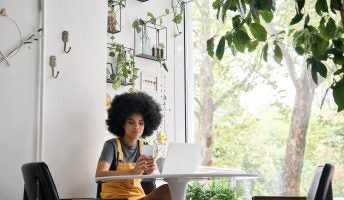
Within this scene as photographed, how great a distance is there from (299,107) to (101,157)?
11.3ft

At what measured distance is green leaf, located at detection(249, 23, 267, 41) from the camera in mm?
1234

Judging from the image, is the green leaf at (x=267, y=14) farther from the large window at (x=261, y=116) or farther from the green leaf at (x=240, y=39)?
the large window at (x=261, y=116)

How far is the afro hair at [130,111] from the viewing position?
3561 mm

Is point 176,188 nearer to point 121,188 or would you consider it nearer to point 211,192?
point 121,188

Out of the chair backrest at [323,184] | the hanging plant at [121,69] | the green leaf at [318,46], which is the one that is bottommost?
the chair backrest at [323,184]

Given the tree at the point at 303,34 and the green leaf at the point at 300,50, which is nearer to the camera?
the tree at the point at 303,34

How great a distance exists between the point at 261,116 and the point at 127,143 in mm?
3140

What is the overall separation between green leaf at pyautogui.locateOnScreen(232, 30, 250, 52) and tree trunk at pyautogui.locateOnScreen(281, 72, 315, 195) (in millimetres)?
4723

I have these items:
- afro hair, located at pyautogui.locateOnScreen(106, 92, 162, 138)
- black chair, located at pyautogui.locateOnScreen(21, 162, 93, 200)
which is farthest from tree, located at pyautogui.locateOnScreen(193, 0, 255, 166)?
black chair, located at pyautogui.locateOnScreen(21, 162, 93, 200)

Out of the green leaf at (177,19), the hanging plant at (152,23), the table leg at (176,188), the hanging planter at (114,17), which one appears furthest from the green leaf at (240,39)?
the green leaf at (177,19)

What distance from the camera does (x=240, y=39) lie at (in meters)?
1.25

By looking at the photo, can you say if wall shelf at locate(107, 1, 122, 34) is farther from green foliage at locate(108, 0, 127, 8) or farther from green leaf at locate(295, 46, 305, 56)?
green leaf at locate(295, 46, 305, 56)

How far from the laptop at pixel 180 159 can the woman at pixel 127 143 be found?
35 cm

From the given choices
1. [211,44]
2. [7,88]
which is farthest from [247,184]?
[211,44]
